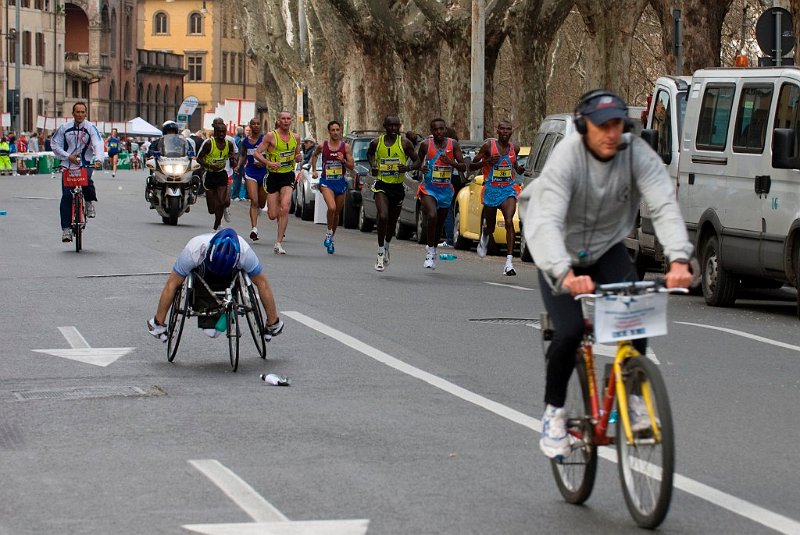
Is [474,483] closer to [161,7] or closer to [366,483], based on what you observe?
[366,483]

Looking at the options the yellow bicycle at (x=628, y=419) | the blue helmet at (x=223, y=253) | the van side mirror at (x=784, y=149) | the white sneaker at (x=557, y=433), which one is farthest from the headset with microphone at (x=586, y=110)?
the van side mirror at (x=784, y=149)

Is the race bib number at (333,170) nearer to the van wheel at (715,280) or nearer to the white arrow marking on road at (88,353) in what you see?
the van wheel at (715,280)

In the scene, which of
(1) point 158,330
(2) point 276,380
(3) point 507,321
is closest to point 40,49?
(3) point 507,321

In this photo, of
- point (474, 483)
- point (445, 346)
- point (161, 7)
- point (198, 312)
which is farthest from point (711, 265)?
point (161, 7)

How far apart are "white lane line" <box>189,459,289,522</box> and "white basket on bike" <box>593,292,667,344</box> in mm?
1414

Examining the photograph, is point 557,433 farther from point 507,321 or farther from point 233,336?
point 507,321

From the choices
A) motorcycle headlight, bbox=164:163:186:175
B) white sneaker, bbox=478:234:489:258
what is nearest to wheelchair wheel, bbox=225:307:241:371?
white sneaker, bbox=478:234:489:258

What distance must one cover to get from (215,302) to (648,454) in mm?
5730

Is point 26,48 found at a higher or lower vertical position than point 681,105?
higher

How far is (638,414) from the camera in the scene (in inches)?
274

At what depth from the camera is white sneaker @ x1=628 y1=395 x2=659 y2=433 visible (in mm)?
6910

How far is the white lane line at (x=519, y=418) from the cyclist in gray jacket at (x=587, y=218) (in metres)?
0.76

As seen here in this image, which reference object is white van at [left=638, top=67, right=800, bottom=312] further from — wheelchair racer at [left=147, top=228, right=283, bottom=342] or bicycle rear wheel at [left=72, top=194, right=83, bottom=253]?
bicycle rear wheel at [left=72, top=194, right=83, bottom=253]

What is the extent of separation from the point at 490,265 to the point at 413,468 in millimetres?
15213
